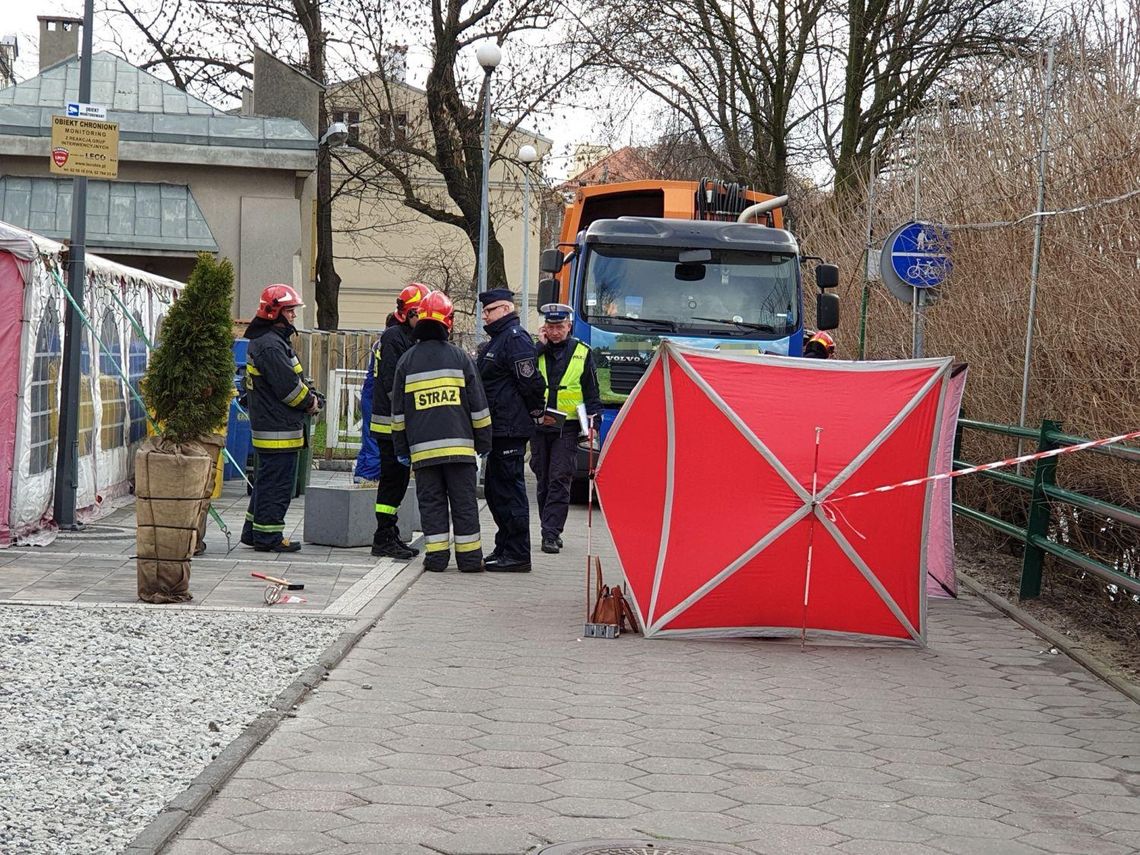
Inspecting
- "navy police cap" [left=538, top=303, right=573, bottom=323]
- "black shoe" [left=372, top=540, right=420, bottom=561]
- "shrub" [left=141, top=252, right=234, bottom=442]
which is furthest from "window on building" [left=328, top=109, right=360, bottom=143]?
"shrub" [left=141, top=252, right=234, bottom=442]

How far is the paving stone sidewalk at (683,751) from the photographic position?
17.2ft

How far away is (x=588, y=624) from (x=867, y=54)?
25.0m

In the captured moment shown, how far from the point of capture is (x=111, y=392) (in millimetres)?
15500

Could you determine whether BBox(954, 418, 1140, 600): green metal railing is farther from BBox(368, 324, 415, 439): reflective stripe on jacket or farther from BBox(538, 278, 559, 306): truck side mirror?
BBox(538, 278, 559, 306): truck side mirror

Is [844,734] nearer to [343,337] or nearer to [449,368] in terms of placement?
[449,368]

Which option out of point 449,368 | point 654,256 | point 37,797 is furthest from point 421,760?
point 654,256

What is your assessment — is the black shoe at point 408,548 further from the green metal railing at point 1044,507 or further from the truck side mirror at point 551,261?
the truck side mirror at point 551,261

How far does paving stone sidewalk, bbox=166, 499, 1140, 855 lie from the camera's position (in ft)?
17.2

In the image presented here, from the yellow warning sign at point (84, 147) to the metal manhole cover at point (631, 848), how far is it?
887 centimetres

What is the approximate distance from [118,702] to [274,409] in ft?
17.9

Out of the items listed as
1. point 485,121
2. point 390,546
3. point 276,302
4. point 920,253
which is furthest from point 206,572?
point 485,121

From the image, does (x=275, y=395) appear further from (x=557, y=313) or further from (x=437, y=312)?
(x=557, y=313)

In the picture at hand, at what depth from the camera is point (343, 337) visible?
24.2 m

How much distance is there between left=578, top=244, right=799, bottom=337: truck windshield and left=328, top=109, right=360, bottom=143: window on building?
18.6m
